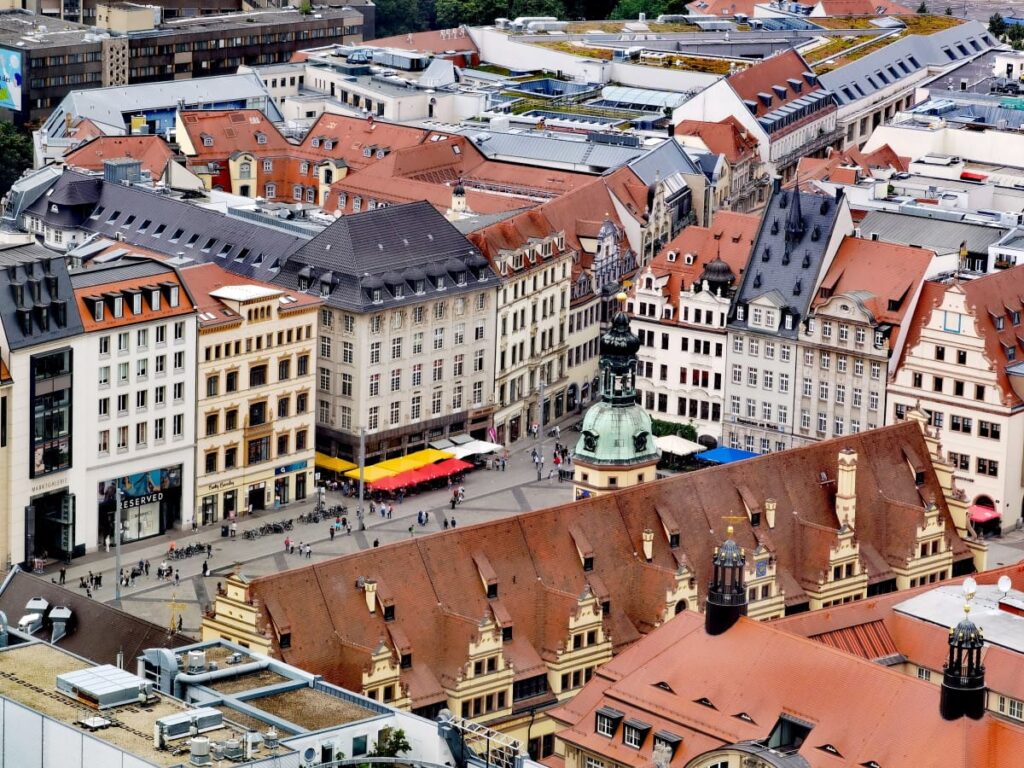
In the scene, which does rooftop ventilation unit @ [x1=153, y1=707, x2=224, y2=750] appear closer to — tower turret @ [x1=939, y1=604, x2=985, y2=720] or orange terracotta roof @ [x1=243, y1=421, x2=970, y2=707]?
orange terracotta roof @ [x1=243, y1=421, x2=970, y2=707]

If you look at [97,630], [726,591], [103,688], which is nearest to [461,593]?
[726,591]

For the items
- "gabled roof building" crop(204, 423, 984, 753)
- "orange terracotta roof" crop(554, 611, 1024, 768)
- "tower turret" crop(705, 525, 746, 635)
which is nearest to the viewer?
"orange terracotta roof" crop(554, 611, 1024, 768)

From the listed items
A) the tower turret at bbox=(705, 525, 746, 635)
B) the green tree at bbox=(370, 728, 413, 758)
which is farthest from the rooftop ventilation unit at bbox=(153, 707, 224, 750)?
the tower turret at bbox=(705, 525, 746, 635)

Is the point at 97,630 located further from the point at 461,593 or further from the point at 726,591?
the point at 726,591

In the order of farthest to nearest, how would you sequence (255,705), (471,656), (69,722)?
(471,656)
(255,705)
(69,722)

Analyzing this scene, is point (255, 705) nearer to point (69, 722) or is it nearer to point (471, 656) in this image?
point (69, 722)

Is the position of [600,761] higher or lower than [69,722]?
lower

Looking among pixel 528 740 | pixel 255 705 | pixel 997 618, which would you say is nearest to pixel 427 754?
pixel 255 705
